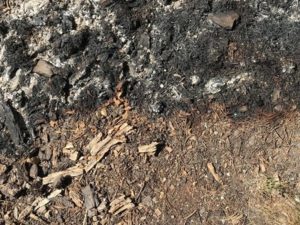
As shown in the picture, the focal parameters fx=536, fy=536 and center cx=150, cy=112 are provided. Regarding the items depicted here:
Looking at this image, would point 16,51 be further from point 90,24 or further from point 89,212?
point 89,212

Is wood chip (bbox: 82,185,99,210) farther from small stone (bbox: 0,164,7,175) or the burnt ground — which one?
small stone (bbox: 0,164,7,175)

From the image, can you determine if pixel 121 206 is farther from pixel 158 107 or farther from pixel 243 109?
pixel 243 109

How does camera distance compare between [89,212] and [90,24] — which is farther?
[90,24]

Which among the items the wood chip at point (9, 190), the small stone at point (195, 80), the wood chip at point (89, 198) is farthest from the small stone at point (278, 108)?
the wood chip at point (9, 190)

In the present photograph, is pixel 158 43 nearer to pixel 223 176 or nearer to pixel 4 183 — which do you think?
pixel 223 176

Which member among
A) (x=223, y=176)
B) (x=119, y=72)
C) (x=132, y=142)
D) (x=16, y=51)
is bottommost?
(x=223, y=176)

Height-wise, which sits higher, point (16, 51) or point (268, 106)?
point (16, 51)

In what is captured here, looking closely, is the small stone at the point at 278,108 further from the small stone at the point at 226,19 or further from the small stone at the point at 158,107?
the small stone at the point at 158,107

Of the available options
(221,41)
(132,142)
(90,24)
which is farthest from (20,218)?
(221,41)
